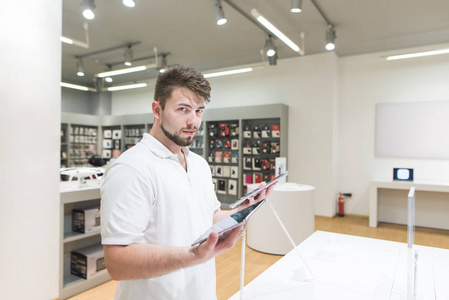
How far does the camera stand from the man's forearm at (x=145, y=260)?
886mm

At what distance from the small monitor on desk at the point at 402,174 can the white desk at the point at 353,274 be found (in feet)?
13.2

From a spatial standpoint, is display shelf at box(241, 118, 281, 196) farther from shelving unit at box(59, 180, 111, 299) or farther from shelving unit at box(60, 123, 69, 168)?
shelving unit at box(60, 123, 69, 168)

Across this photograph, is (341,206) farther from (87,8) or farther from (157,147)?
(157,147)

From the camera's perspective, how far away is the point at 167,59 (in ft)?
23.1

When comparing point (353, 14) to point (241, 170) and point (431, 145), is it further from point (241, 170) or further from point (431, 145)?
point (241, 170)

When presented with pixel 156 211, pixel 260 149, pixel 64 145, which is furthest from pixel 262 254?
pixel 64 145

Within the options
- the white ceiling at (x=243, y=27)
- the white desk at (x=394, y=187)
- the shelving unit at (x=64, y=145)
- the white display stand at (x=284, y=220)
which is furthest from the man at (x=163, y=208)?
the shelving unit at (x=64, y=145)

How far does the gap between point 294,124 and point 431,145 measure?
2.72m

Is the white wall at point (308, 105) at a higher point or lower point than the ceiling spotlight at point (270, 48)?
lower

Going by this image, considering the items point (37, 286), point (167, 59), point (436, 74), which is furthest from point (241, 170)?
point (37, 286)

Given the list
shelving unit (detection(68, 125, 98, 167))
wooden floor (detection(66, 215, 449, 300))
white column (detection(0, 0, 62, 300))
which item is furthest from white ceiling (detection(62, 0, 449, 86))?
wooden floor (detection(66, 215, 449, 300))

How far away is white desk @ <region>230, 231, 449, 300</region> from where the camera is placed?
1432 millimetres

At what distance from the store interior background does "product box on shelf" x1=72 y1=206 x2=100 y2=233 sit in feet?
1.29

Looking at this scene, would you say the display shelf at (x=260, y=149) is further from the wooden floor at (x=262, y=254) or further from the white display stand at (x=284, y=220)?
the white display stand at (x=284, y=220)
